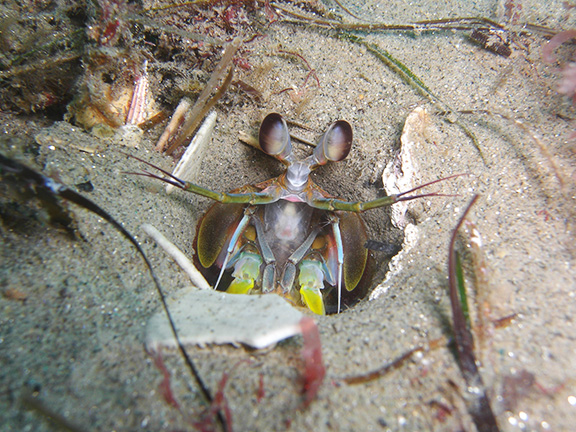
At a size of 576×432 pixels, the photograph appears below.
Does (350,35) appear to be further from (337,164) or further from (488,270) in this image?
(488,270)

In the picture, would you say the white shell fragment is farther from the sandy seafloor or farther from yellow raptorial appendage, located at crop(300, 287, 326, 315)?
yellow raptorial appendage, located at crop(300, 287, 326, 315)

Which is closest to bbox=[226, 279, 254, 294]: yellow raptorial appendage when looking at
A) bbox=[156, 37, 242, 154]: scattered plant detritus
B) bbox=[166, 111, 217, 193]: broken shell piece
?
bbox=[166, 111, 217, 193]: broken shell piece

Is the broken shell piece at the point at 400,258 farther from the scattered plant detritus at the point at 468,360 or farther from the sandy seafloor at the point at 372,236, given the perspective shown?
the scattered plant detritus at the point at 468,360

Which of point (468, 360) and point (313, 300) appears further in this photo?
point (313, 300)

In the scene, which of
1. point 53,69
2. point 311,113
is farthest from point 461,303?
point 53,69

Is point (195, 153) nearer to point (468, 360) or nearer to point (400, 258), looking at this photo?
point (400, 258)

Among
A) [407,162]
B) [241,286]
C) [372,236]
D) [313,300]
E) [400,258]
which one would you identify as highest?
[407,162]

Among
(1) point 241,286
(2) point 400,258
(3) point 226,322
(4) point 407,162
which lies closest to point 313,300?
(1) point 241,286
